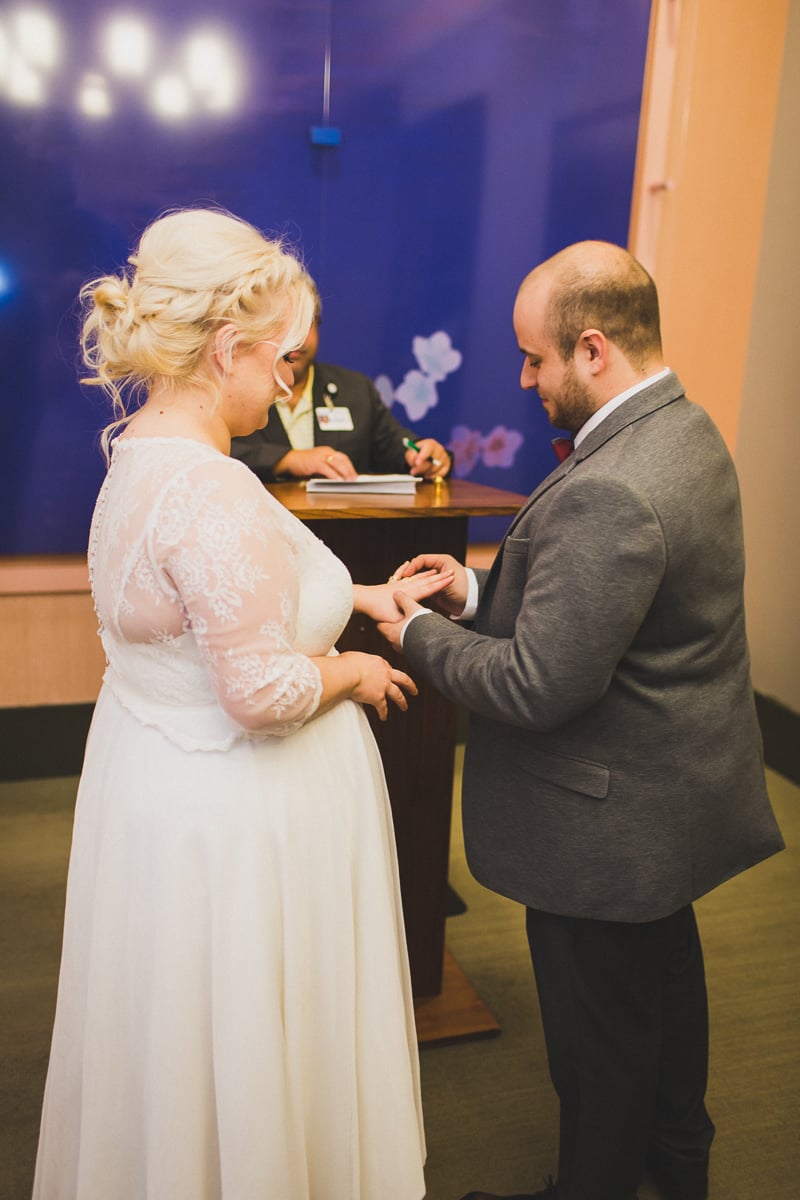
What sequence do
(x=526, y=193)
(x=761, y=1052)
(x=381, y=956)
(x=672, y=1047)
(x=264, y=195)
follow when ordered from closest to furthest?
1. (x=381, y=956)
2. (x=672, y=1047)
3. (x=761, y=1052)
4. (x=264, y=195)
5. (x=526, y=193)

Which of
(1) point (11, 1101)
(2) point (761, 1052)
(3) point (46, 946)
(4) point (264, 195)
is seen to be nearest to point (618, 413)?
(2) point (761, 1052)

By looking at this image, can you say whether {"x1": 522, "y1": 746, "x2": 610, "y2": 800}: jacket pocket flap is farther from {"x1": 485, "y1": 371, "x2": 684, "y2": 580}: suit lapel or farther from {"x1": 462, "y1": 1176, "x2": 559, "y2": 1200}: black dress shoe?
{"x1": 462, "y1": 1176, "x2": 559, "y2": 1200}: black dress shoe

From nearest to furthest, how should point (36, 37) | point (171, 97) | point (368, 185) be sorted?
point (36, 37), point (171, 97), point (368, 185)

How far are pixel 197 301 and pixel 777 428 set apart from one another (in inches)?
128

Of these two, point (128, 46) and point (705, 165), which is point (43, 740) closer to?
point (128, 46)

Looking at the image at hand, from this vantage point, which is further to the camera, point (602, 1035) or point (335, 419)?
point (335, 419)

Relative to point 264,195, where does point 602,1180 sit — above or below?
below

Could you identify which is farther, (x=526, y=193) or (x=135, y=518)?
(x=526, y=193)

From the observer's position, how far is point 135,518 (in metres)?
1.25

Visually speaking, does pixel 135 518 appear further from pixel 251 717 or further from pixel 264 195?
pixel 264 195

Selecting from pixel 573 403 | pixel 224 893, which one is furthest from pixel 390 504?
pixel 224 893

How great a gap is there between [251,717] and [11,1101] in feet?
4.52

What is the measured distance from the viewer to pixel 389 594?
1774mm

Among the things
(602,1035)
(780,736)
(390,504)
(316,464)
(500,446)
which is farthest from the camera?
(780,736)
